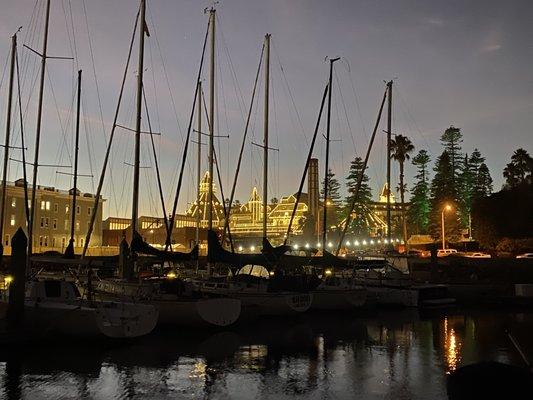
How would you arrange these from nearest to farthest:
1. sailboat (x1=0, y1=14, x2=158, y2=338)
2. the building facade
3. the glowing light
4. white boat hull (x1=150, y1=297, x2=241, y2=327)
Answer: sailboat (x1=0, y1=14, x2=158, y2=338) < white boat hull (x1=150, y1=297, x2=241, y2=327) < the glowing light < the building facade

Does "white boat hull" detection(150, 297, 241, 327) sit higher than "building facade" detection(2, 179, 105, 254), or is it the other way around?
"building facade" detection(2, 179, 105, 254)

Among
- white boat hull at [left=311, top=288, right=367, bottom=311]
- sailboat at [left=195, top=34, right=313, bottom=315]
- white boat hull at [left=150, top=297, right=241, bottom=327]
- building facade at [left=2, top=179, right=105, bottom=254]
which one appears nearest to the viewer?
white boat hull at [left=150, top=297, right=241, bottom=327]

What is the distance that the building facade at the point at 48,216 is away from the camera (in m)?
93.3

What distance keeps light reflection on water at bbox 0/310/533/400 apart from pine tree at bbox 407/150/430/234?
8431 centimetres

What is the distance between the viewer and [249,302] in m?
31.0

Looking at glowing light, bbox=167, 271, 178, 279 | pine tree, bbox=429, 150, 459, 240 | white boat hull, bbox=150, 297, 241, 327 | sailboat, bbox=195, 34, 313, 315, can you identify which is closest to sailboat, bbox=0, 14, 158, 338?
white boat hull, bbox=150, 297, 241, 327

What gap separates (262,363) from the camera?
20156mm

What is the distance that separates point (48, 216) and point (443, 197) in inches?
2893

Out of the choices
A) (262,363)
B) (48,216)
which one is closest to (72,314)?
(262,363)

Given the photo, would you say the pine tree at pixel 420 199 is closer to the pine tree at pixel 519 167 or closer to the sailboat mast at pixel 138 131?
the pine tree at pixel 519 167

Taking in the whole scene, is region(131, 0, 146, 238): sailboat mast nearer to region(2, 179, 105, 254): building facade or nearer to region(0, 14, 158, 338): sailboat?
region(0, 14, 158, 338): sailboat

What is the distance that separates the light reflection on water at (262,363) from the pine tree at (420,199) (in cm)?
8431

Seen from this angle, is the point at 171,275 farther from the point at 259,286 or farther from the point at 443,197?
the point at 443,197

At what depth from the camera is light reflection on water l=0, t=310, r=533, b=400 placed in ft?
52.9
